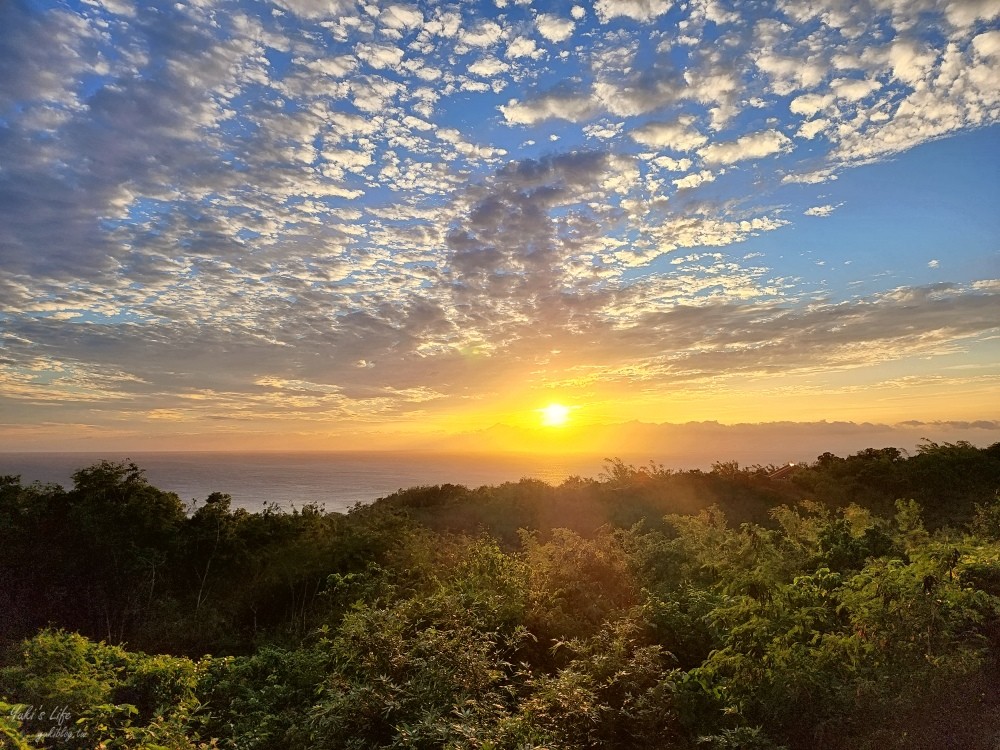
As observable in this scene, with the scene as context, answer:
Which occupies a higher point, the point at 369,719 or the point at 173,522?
the point at 173,522

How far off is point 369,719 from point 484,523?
12.2m

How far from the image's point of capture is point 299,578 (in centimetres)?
1100

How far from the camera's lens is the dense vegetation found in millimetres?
4746

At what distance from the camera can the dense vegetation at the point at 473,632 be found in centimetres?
475

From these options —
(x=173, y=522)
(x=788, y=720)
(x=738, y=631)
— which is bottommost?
(x=788, y=720)

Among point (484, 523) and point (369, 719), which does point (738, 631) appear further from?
point (484, 523)

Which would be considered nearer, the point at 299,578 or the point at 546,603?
the point at 546,603

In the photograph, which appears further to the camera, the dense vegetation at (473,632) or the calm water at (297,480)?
the calm water at (297,480)

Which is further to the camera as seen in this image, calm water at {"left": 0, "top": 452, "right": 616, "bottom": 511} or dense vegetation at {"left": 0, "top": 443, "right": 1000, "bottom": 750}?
calm water at {"left": 0, "top": 452, "right": 616, "bottom": 511}

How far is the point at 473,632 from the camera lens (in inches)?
266

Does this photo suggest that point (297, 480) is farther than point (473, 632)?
Yes

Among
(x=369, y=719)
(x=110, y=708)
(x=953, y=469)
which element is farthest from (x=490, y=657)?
(x=953, y=469)

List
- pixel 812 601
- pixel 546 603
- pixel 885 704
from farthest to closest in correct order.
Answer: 1. pixel 546 603
2. pixel 812 601
3. pixel 885 704

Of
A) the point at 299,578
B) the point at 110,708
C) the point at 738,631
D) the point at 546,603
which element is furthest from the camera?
the point at 299,578
